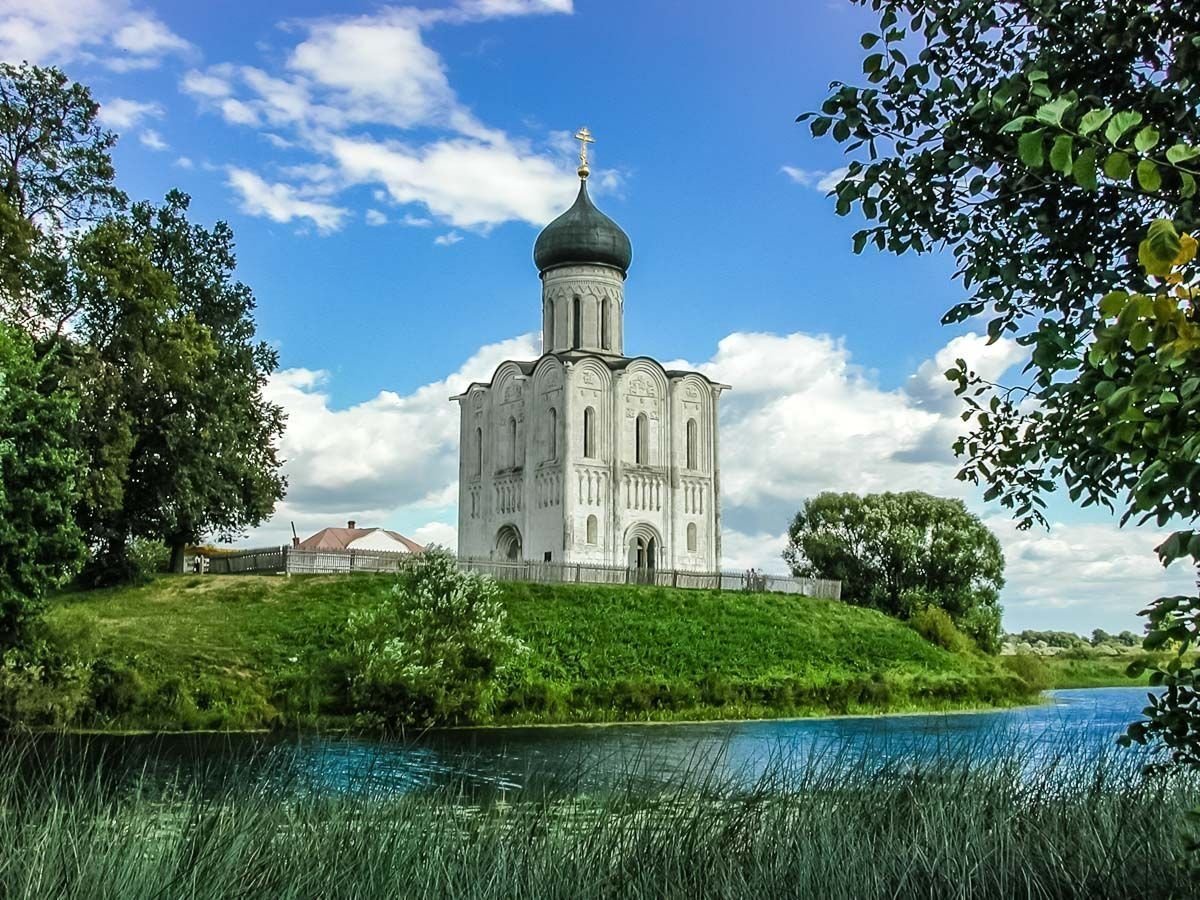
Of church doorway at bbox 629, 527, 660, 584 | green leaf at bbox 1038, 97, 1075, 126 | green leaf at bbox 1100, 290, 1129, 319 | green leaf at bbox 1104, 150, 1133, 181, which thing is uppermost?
church doorway at bbox 629, 527, 660, 584

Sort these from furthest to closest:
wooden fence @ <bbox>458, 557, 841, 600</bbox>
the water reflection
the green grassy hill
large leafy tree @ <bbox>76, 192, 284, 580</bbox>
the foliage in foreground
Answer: wooden fence @ <bbox>458, 557, 841, 600</bbox> < large leafy tree @ <bbox>76, 192, 284, 580</bbox> < the green grassy hill < the water reflection < the foliage in foreground

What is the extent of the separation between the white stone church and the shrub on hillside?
17.6 meters

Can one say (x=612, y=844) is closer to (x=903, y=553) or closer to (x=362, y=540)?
(x=903, y=553)

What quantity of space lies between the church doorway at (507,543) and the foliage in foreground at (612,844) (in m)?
39.0

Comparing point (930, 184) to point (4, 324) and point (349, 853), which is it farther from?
point (4, 324)

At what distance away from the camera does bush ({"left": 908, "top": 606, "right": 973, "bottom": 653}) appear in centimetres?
4012

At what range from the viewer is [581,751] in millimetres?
9203

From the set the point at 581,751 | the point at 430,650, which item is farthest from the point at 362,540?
the point at 581,751

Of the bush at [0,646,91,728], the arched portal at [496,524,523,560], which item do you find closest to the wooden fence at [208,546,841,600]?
the arched portal at [496,524,523,560]

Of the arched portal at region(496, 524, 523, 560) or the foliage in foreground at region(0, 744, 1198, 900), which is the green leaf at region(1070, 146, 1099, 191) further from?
the arched portal at region(496, 524, 523, 560)

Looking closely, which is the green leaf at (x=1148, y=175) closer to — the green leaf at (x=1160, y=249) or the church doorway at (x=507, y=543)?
the green leaf at (x=1160, y=249)

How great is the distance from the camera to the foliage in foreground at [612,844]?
5613 millimetres

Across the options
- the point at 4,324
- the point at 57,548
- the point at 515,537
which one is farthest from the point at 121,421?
the point at 515,537

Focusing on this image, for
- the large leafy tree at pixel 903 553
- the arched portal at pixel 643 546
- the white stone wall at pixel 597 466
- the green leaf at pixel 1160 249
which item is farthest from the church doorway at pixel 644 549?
the green leaf at pixel 1160 249
